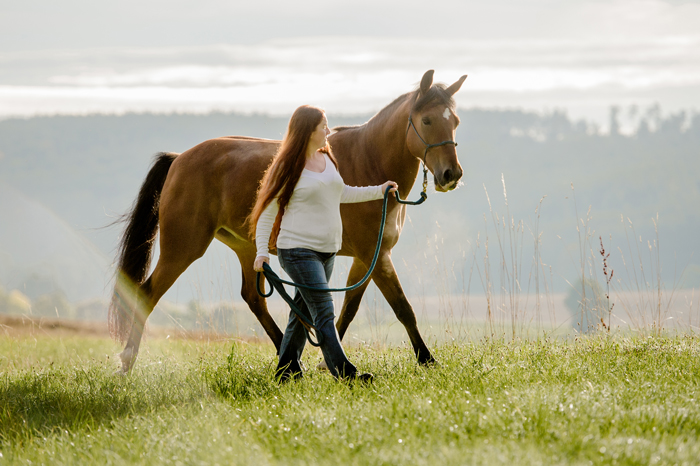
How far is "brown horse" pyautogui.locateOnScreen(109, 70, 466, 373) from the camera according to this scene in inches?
176

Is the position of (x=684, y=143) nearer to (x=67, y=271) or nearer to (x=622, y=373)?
(x=67, y=271)

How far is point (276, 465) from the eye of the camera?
8.25 feet

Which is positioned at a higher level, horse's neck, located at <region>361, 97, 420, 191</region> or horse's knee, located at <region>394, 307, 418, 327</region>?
horse's neck, located at <region>361, 97, 420, 191</region>

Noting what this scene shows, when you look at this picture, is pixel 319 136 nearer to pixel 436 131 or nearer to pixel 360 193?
pixel 360 193

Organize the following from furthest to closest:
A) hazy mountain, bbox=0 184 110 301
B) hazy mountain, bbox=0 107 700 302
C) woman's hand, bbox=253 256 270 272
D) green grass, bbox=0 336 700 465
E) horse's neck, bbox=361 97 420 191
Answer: hazy mountain, bbox=0 107 700 302 → hazy mountain, bbox=0 184 110 301 → horse's neck, bbox=361 97 420 191 → woman's hand, bbox=253 256 270 272 → green grass, bbox=0 336 700 465

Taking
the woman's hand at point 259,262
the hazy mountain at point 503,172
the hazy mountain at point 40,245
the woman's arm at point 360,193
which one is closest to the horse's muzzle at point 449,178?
the woman's arm at point 360,193

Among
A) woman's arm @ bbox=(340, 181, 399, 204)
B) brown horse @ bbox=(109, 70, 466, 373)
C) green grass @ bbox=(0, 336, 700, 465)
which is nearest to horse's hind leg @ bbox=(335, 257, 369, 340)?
brown horse @ bbox=(109, 70, 466, 373)

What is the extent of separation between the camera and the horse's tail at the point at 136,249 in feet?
17.7

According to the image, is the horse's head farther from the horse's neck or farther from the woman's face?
the woman's face

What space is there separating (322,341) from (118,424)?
1338 millimetres

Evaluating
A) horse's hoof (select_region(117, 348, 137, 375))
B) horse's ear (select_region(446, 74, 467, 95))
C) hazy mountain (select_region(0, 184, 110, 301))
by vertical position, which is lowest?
hazy mountain (select_region(0, 184, 110, 301))

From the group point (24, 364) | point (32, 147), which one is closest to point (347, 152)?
point (24, 364)

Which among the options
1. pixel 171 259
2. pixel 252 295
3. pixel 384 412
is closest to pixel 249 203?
pixel 171 259

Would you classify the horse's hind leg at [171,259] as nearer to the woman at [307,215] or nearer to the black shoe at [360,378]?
the woman at [307,215]
